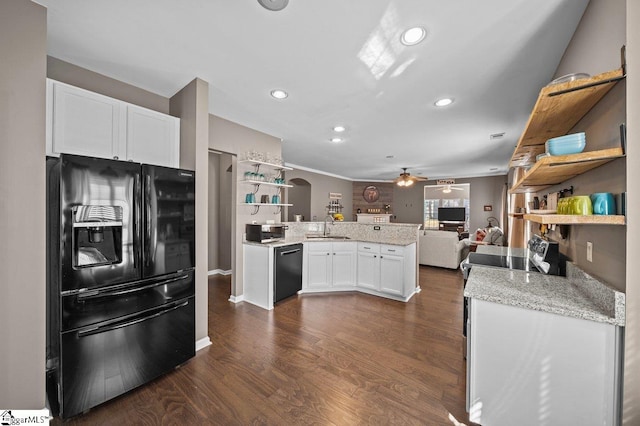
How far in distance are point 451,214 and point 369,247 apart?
21.4 ft

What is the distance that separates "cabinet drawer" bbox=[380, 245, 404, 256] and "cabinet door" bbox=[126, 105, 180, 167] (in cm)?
302

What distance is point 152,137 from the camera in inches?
89.2

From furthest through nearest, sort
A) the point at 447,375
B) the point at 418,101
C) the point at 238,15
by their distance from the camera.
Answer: the point at 418,101 → the point at 447,375 → the point at 238,15

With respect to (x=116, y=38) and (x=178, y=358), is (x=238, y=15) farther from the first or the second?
(x=178, y=358)

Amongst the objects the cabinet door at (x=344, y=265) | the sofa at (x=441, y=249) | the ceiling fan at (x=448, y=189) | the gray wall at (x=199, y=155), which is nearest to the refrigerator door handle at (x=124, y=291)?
the gray wall at (x=199, y=155)

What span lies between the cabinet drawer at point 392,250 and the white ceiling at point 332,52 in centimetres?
186

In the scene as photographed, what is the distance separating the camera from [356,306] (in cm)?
349

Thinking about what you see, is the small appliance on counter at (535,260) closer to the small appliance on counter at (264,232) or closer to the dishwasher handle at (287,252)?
the dishwasher handle at (287,252)

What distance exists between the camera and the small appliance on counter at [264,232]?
352 cm

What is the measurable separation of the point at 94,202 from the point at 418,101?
309cm

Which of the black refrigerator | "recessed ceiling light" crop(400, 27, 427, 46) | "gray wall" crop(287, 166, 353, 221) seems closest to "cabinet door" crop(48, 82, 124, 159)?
the black refrigerator

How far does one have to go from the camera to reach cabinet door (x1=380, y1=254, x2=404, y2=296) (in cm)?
368

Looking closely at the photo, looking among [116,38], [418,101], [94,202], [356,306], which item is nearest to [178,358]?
[94,202]

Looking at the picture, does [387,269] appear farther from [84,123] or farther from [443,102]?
[84,123]
